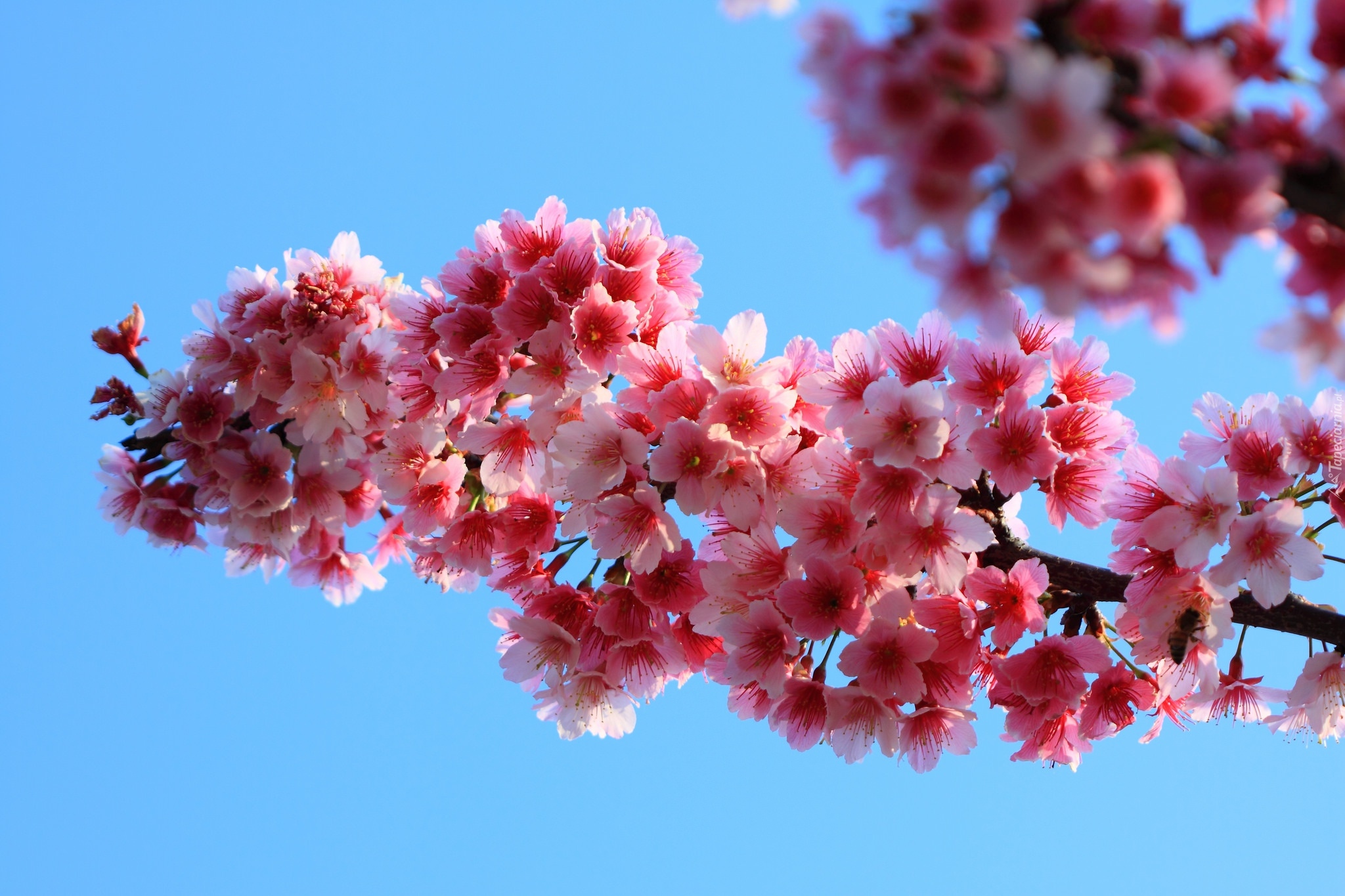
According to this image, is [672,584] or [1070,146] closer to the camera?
[1070,146]

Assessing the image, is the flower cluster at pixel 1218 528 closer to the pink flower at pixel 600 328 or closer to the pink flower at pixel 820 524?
the pink flower at pixel 820 524

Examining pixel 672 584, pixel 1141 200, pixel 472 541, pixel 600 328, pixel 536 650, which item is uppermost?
pixel 600 328

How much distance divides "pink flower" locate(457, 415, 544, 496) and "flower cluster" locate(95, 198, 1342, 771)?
0.03 feet

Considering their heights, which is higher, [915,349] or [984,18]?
[915,349]

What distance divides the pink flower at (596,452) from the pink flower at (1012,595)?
1.12 metres

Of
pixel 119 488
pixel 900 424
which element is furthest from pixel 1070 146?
pixel 119 488

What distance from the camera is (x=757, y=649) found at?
11.1ft

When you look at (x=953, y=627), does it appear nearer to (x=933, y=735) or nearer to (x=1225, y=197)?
(x=933, y=735)

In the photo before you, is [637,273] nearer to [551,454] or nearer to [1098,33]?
[551,454]

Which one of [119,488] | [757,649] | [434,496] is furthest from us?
[119,488]

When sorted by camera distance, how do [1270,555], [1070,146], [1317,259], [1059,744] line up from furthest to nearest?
[1059,744] < [1270,555] < [1317,259] < [1070,146]

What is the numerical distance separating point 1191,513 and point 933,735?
1.06 meters

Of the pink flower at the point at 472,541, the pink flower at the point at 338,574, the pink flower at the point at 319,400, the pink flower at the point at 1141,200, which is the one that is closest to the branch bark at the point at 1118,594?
the pink flower at the point at 472,541

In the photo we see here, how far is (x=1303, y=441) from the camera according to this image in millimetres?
3268
